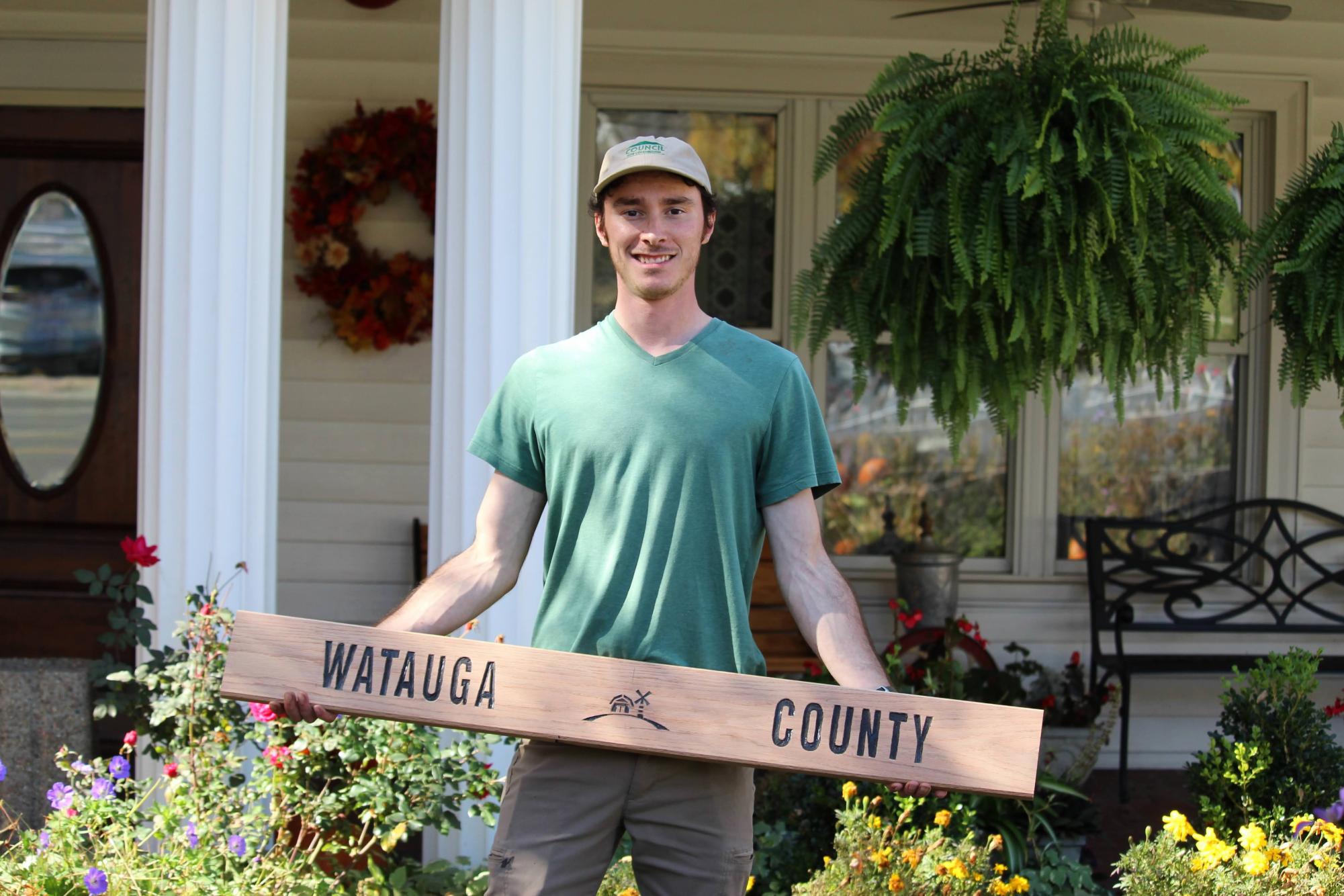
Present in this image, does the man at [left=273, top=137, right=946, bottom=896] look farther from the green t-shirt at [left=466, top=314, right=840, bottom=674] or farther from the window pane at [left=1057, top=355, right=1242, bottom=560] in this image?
the window pane at [left=1057, top=355, right=1242, bottom=560]

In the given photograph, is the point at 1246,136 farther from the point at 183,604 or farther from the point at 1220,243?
the point at 183,604

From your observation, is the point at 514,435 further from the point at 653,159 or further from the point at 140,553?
the point at 140,553

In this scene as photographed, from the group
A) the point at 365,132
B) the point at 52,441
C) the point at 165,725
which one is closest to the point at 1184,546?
the point at 365,132

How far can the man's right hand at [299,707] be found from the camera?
6.31ft

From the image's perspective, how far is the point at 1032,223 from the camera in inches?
125

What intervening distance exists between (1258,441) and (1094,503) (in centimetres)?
68

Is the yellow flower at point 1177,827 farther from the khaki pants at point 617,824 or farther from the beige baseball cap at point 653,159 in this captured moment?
the beige baseball cap at point 653,159

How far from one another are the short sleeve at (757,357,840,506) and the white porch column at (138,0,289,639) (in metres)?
1.72

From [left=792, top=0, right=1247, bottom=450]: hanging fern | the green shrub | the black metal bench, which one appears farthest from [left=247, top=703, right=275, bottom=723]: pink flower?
the black metal bench

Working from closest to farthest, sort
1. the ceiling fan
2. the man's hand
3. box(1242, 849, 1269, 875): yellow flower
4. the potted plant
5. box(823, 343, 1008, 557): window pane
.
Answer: the man's hand, box(1242, 849, 1269, 875): yellow flower, the ceiling fan, the potted plant, box(823, 343, 1008, 557): window pane

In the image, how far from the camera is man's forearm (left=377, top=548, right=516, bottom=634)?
199 cm

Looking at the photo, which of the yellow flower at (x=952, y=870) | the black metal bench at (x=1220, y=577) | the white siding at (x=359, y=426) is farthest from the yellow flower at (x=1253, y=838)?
the white siding at (x=359, y=426)

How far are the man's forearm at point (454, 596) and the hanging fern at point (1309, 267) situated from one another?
89.5 inches

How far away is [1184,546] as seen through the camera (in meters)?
5.30
